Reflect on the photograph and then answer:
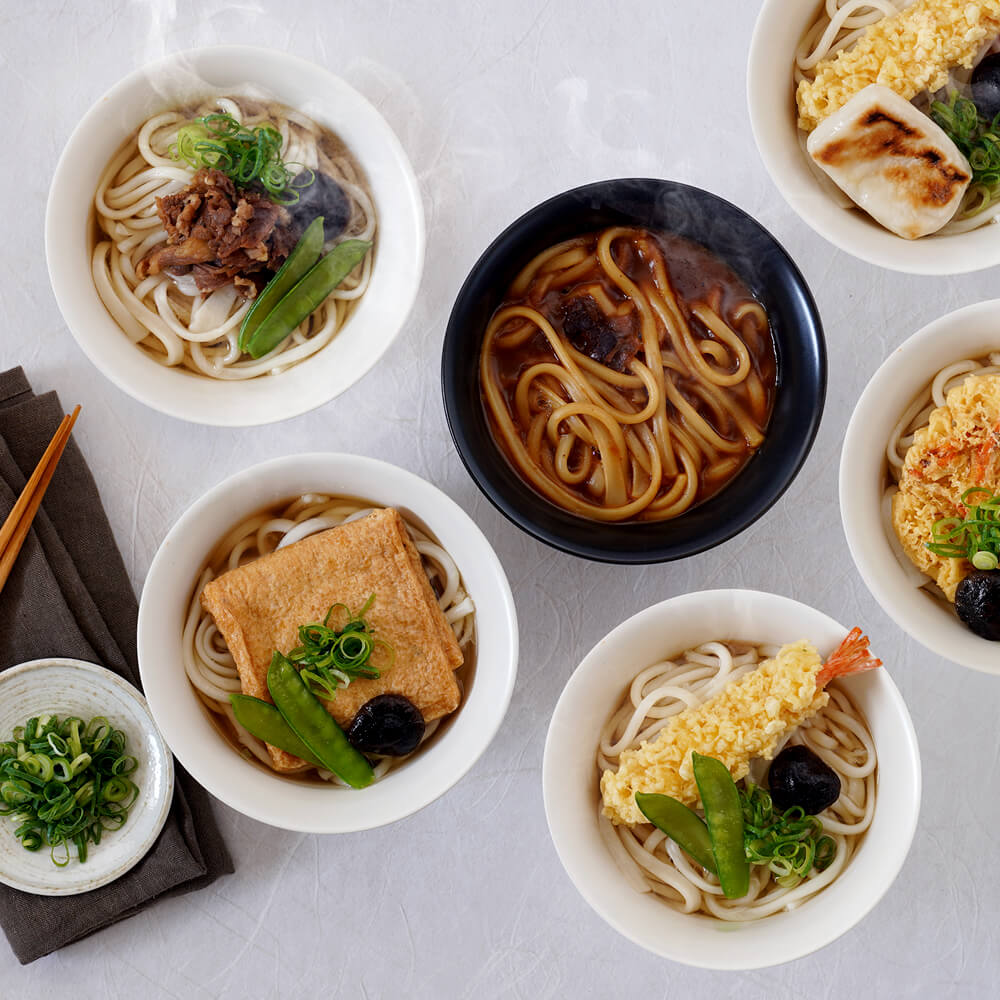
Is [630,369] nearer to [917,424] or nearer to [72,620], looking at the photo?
[917,424]

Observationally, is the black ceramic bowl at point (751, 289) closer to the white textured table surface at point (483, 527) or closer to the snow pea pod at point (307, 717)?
the white textured table surface at point (483, 527)

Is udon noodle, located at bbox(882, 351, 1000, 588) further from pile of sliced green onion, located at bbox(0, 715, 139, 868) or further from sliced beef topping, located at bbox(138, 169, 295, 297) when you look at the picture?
pile of sliced green onion, located at bbox(0, 715, 139, 868)

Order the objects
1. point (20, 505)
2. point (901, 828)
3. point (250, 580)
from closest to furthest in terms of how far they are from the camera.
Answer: point (901, 828)
point (250, 580)
point (20, 505)

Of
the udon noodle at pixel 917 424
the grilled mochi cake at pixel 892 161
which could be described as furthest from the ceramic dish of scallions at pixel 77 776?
the grilled mochi cake at pixel 892 161

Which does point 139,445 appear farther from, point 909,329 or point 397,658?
point 909,329

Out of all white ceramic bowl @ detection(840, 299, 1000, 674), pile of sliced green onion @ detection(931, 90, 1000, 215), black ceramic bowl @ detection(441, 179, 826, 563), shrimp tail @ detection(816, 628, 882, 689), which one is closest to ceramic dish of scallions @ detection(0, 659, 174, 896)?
black ceramic bowl @ detection(441, 179, 826, 563)

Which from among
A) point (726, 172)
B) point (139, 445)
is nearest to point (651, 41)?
point (726, 172)
